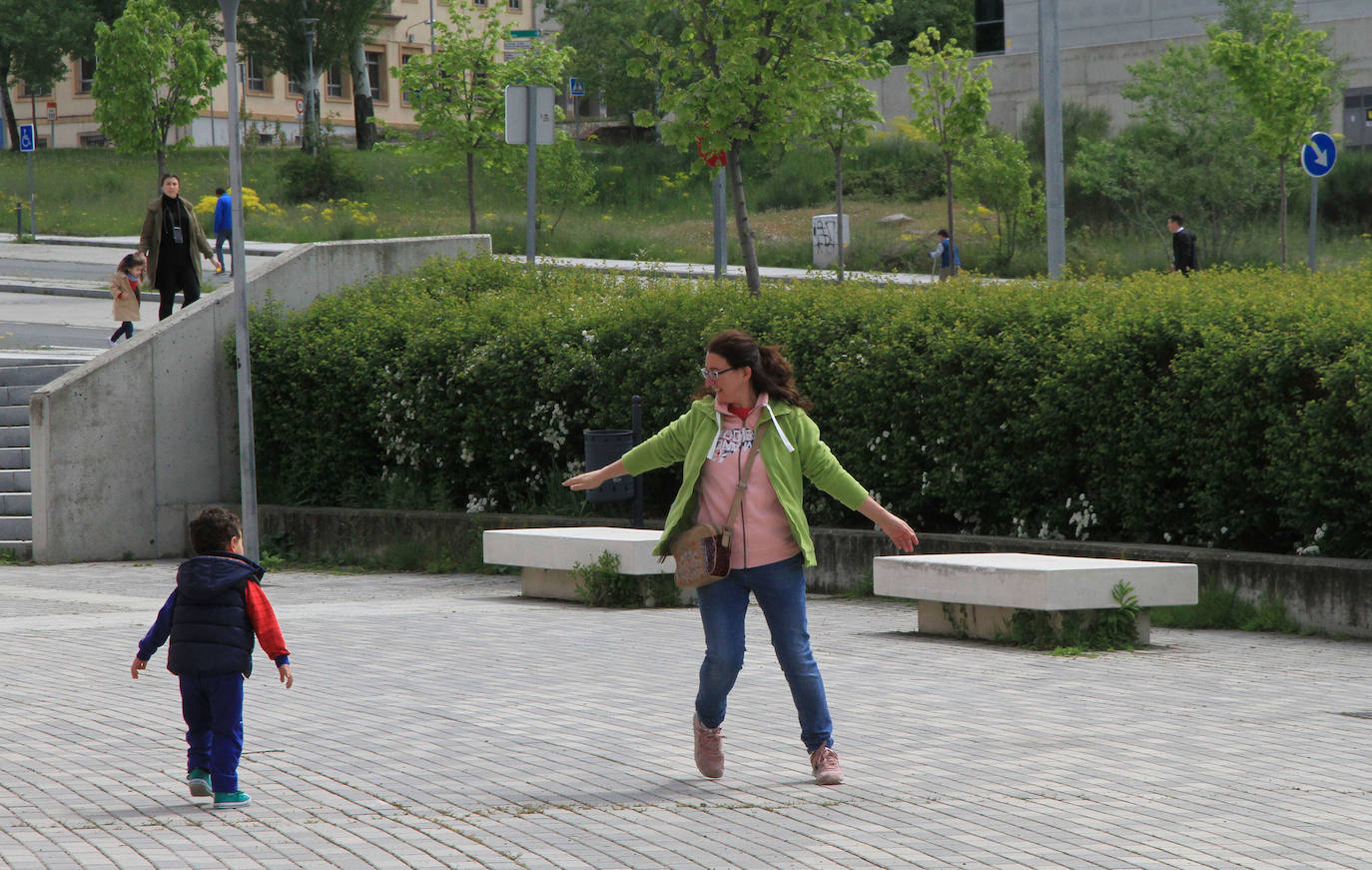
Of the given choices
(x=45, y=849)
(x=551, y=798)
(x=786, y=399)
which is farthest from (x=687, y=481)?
(x=45, y=849)

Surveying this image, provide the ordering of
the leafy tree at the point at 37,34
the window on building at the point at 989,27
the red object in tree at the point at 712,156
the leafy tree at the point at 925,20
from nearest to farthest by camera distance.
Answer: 1. the red object in tree at the point at 712,156
2. the window on building at the point at 989,27
3. the leafy tree at the point at 37,34
4. the leafy tree at the point at 925,20

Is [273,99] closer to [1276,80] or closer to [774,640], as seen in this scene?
[1276,80]

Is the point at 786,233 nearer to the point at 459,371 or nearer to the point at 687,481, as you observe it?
the point at 459,371

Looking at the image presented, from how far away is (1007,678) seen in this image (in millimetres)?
8406

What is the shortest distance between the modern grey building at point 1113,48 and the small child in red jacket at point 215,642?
147 ft

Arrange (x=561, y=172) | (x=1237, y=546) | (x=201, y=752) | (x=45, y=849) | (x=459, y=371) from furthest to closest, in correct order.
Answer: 1. (x=561, y=172)
2. (x=459, y=371)
3. (x=1237, y=546)
4. (x=201, y=752)
5. (x=45, y=849)

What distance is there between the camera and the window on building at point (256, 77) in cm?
6924

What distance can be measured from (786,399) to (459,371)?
869cm

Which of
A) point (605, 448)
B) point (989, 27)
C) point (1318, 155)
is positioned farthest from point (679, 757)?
point (989, 27)

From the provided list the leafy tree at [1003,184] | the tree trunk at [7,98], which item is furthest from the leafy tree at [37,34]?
the leafy tree at [1003,184]

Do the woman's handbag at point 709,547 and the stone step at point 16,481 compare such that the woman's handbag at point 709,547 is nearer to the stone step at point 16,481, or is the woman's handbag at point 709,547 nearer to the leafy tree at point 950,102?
the stone step at point 16,481

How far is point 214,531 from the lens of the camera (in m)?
5.78

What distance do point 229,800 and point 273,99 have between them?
76.0m

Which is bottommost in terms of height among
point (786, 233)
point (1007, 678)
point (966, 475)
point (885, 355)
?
point (1007, 678)
